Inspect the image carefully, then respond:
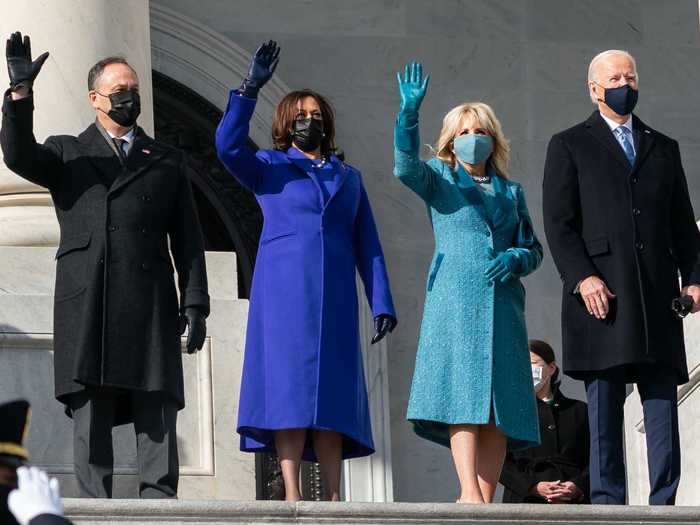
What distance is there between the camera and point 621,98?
33.6 ft

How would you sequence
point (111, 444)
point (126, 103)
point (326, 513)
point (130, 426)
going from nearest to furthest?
point (326, 513) < point (111, 444) < point (126, 103) < point (130, 426)

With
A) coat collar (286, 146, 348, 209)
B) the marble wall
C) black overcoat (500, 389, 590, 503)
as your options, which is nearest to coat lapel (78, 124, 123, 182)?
coat collar (286, 146, 348, 209)

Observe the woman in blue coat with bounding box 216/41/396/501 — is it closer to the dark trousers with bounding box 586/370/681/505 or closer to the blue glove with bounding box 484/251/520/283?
the blue glove with bounding box 484/251/520/283

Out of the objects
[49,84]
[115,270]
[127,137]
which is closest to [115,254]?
[115,270]

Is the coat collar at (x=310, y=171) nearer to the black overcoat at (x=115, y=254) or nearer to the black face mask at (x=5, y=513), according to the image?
the black overcoat at (x=115, y=254)

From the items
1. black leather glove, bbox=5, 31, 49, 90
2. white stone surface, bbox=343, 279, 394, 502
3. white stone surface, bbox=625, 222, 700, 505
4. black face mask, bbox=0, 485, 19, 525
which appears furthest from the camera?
white stone surface, bbox=343, 279, 394, 502

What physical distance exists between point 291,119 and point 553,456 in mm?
1980

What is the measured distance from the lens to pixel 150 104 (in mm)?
12055

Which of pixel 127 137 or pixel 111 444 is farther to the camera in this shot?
pixel 127 137

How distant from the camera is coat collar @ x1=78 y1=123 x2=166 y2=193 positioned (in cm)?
999

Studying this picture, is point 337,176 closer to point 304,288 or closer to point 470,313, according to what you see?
point 304,288

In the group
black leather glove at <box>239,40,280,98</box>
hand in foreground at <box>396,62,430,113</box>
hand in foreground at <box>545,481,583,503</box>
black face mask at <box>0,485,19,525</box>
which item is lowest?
black face mask at <box>0,485,19,525</box>

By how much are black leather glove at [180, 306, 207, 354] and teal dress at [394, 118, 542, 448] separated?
2.81ft

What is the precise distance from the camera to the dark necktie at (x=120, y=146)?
395 inches
